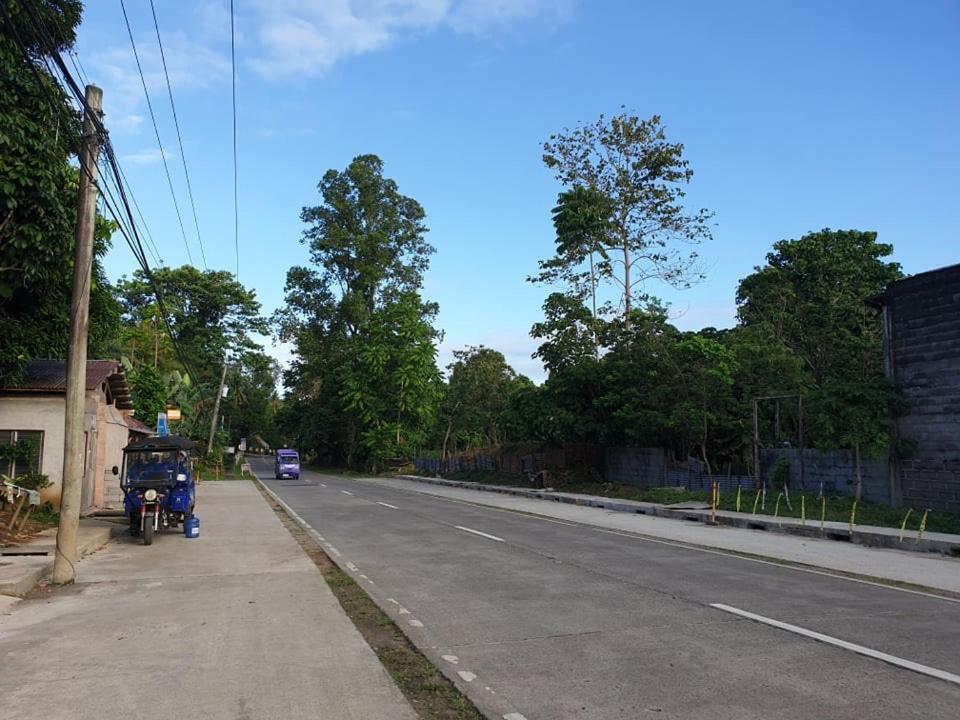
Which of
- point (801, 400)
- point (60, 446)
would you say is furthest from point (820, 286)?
point (60, 446)

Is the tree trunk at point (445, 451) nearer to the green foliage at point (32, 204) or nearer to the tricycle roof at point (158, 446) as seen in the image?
the tricycle roof at point (158, 446)

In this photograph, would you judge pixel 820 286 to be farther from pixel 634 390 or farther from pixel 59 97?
pixel 59 97

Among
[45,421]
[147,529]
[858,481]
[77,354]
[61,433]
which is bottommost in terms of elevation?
[147,529]

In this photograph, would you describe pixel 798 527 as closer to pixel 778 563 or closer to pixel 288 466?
pixel 778 563

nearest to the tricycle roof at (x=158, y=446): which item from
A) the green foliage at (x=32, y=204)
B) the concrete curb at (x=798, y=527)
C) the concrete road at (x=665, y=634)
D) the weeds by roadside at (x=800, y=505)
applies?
the green foliage at (x=32, y=204)

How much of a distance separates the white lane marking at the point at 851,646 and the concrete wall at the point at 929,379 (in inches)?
520

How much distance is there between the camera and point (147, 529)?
1512 cm

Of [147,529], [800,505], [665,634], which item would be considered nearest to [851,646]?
[665,634]

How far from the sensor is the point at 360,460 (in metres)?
65.6

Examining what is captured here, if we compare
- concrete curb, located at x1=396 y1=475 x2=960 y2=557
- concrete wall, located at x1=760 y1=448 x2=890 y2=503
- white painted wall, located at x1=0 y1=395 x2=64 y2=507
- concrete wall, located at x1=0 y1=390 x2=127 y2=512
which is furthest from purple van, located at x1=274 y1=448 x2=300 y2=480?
concrete wall, located at x1=760 y1=448 x2=890 y2=503

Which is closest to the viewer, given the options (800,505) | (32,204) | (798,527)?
Result: (32,204)

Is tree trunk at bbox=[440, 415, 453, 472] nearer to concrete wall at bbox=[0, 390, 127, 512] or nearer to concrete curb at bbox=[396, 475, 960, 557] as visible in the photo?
concrete curb at bbox=[396, 475, 960, 557]

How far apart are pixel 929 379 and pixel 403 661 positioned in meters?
17.6

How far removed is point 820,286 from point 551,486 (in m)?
19.1
